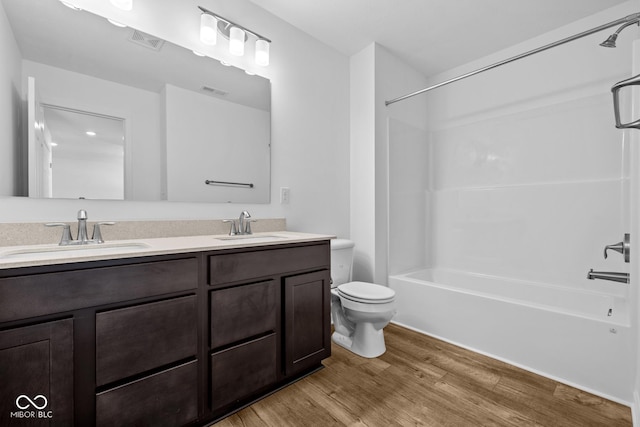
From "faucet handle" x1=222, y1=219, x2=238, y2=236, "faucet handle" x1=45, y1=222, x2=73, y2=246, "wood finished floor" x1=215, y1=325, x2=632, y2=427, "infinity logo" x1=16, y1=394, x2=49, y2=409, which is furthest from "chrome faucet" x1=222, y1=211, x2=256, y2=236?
"infinity logo" x1=16, y1=394, x2=49, y2=409

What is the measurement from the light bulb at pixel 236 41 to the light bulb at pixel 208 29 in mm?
118

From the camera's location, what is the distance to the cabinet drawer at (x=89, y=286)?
89 cm

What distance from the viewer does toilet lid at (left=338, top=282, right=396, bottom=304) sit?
6.15 feet

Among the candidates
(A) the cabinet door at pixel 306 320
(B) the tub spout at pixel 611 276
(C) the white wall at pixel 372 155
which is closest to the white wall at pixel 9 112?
(A) the cabinet door at pixel 306 320

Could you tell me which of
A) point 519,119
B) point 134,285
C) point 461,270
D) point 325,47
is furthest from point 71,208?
point 519,119

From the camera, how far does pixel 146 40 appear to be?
1.62 metres

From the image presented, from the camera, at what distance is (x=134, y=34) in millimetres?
1574

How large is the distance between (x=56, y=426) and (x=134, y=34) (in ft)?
5.93

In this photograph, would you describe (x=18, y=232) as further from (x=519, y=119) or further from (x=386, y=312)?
(x=519, y=119)

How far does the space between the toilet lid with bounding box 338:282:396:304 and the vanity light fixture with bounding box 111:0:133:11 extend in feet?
6.82

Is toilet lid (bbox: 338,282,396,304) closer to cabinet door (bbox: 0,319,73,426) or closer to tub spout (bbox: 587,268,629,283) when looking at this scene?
tub spout (bbox: 587,268,629,283)

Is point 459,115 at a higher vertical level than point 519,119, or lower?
higher

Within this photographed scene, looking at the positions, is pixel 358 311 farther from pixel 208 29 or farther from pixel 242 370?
pixel 208 29

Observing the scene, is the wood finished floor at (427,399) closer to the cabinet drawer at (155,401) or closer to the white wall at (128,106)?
the cabinet drawer at (155,401)
